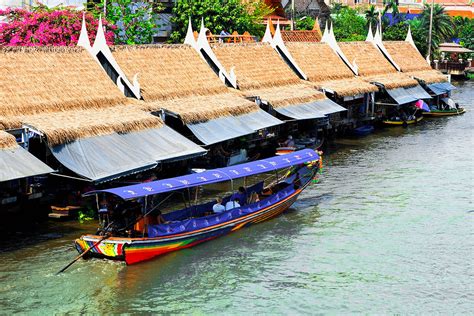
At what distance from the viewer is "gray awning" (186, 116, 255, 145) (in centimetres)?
2558

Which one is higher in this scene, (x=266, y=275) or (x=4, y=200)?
(x=4, y=200)

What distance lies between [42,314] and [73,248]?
4.06 m

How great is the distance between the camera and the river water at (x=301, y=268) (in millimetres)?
16391

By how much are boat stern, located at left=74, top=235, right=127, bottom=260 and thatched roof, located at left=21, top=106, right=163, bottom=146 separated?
3.71 meters

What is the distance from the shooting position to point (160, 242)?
1873 cm

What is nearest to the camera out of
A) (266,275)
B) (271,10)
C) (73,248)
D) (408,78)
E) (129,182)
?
(266,275)

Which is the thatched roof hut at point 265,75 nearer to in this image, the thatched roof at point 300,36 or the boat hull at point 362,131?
the boat hull at point 362,131

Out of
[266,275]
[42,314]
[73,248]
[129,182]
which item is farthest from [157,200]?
[42,314]

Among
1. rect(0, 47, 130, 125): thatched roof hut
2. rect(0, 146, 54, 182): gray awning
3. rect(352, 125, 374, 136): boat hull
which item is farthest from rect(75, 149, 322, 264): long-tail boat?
rect(352, 125, 374, 136): boat hull

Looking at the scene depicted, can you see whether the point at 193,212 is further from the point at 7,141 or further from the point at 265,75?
the point at 265,75

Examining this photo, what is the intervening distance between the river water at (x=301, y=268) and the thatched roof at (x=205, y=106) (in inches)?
172

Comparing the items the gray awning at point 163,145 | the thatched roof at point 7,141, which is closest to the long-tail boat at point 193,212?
the gray awning at point 163,145

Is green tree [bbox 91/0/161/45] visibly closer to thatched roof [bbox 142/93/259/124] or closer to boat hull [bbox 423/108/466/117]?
thatched roof [bbox 142/93/259/124]

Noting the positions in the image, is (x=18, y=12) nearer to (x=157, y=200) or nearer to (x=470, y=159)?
(x=157, y=200)
